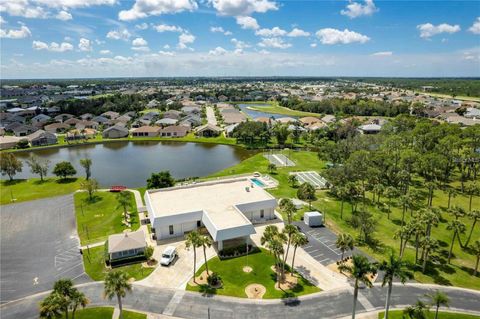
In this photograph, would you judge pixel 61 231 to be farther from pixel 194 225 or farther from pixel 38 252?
pixel 194 225

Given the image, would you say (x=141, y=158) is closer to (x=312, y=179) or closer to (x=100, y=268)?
(x=312, y=179)

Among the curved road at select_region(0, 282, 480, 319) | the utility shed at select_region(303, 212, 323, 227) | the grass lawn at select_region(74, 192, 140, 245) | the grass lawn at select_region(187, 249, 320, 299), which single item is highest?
the utility shed at select_region(303, 212, 323, 227)

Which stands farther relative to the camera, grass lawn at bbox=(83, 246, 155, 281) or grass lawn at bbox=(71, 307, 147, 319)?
grass lawn at bbox=(83, 246, 155, 281)

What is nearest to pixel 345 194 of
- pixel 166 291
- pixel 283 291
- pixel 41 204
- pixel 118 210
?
pixel 283 291

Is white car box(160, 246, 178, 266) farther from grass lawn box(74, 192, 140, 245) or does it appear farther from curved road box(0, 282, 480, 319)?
grass lawn box(74, 192, 140, 245)

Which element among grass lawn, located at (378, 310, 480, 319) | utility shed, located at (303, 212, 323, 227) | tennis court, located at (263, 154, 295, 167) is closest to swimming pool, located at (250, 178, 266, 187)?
tennis court, located at (263, 154, 295, 167)

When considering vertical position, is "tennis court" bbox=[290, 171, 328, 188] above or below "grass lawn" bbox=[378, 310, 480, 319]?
above

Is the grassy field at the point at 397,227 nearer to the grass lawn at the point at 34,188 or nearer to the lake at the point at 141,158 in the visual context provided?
the lake at the point at 141,158
